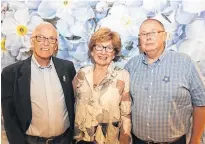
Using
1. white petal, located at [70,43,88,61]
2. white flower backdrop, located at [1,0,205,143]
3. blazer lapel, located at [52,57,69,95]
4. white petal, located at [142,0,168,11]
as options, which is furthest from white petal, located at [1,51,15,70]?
white petal, located at [142,0,168,11]

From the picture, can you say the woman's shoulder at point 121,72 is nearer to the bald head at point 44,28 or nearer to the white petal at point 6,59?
the bald head at point 44,28

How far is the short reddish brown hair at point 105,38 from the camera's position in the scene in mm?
2047

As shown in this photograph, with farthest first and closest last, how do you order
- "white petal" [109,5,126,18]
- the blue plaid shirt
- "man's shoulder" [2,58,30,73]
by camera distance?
"white petal" [109,5,126,18] < "man's shoulder" [2,58,30,73] < the blue plaid shirt

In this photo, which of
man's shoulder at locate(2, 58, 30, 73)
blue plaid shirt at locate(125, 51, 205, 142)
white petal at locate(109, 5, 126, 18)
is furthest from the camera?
white petal at locate(109, 5, 126, 18)

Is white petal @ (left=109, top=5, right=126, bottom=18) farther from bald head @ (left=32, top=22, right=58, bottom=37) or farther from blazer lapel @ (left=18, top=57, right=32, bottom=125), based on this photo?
blazer lapel @ (left=18, top=57, right=32, bottom=125)

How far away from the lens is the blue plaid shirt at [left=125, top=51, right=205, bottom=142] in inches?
→ 77.2

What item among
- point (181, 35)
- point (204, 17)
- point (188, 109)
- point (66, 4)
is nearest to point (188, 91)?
point (188, 109)

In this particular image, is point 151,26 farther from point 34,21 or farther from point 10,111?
point 10,111

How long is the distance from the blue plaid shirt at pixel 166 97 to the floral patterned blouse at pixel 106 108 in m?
0.08

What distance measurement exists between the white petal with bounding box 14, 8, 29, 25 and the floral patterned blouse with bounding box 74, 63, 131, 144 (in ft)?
2.36

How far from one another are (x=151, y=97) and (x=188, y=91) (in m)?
0.28

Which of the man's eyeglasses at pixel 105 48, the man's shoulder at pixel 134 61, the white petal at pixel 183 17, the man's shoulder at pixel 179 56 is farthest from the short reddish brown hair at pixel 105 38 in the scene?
Answer: the white petal at pixel 183 17

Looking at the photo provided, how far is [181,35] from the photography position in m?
2.18

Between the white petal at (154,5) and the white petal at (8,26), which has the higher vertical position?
the white petal at (154,5)
